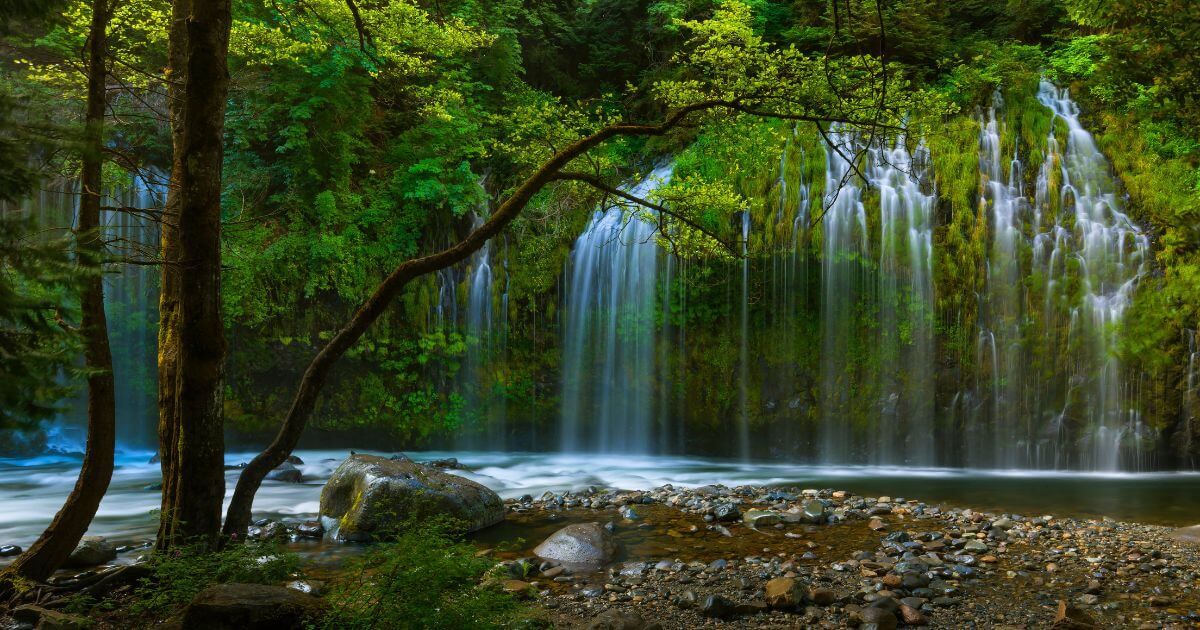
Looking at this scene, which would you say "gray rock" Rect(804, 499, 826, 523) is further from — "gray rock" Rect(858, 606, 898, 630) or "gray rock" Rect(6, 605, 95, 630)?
"gray rock" Rect(6, 605, 95, 630)

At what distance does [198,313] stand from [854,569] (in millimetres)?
4912

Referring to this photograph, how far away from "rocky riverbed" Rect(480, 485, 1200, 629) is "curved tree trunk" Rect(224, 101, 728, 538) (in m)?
1.50

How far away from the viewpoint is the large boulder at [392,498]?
7023mm

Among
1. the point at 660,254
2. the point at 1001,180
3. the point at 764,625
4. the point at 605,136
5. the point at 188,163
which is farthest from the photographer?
the point at 660,254

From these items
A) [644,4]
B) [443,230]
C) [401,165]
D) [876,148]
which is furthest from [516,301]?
[644,4]

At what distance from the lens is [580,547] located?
20.9ft

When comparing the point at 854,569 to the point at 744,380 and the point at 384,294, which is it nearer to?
the point at 384,294

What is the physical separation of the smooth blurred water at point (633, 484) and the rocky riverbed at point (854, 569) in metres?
1.12

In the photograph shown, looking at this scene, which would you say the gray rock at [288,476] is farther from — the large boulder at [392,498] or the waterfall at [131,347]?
the waterfall at [131,347]

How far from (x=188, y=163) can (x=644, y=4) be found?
50.7 ft

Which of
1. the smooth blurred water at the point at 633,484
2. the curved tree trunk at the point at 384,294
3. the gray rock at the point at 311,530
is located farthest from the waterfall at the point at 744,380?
the curved tree trunk at the point at 384,294

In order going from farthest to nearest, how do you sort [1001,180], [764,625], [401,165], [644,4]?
[644,4]
[401,165]
[1001,180]
[764,625]

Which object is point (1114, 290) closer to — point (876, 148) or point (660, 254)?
point (876, 148)

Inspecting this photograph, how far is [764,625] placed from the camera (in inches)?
183
